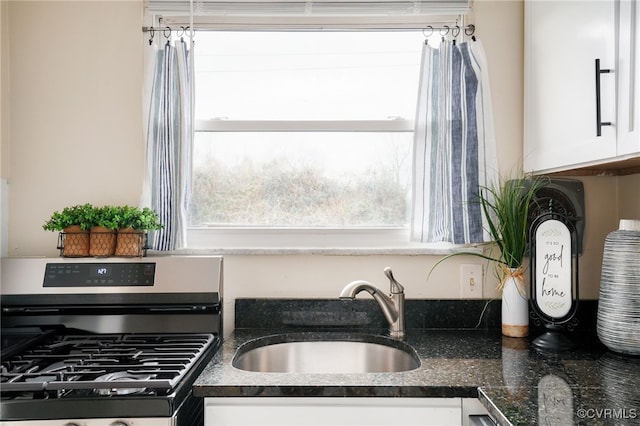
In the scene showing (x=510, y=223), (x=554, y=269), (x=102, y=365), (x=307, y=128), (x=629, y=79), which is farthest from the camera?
(x=307, y=128)

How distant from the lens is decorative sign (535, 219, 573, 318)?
165cm

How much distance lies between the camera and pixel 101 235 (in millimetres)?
1812

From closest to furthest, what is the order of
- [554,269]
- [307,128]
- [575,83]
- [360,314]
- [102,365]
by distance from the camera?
[102,365] → [575,83] → [554,269] → [360,314] → [307,128]

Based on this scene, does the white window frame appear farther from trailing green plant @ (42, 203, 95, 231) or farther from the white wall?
trailing green plant @ (42, 203, 95, 231)

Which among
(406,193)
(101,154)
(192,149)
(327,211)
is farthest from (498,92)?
(101,154)

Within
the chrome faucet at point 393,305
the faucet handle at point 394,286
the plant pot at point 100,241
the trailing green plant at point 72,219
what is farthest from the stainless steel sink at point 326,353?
the trailing green plant at point 72,219

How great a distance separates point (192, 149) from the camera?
194cm

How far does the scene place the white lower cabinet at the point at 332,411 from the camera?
1.29m

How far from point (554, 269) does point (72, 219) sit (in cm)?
169

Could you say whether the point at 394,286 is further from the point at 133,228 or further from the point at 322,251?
the point at 133,228

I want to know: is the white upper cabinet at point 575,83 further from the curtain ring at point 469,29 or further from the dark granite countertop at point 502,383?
the dark granite countertop at point 502,383

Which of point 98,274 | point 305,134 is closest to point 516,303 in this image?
point 305,134

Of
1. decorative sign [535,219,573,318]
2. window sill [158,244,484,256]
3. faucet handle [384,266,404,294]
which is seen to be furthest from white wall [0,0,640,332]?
decorative sign [535,219,573,318]

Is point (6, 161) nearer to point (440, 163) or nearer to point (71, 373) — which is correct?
point (71, 373)
